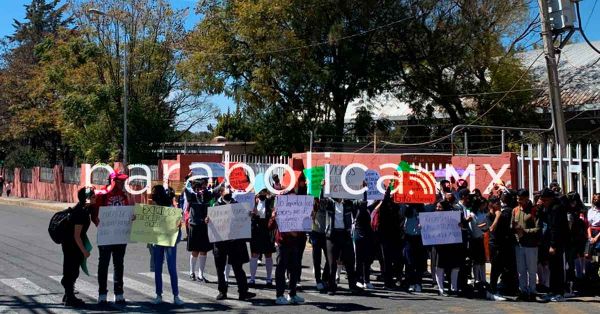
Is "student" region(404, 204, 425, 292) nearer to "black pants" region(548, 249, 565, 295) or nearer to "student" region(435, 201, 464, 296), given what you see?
"student" region(435, 201, 464, 296)

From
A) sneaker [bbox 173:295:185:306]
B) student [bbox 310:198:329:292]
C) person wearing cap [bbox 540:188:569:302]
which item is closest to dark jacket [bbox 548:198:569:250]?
person wearing cap [bbox 540:188:569:302]

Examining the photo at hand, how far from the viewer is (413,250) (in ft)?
37.3

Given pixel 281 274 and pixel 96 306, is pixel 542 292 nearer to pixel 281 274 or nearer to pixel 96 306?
pixel 281 274

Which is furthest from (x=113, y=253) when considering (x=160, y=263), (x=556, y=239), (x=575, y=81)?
(x=575, y=81)

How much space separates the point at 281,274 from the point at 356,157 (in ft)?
39.3

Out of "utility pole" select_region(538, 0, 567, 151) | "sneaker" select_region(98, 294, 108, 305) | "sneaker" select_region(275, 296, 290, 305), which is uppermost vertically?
"utility pole" select_region(538, 0, 567, 151)

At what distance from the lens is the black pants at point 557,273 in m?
10.8

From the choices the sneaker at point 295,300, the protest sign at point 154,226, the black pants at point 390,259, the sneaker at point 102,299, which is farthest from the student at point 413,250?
the sneaker at point 102,299

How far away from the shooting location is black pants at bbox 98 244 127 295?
9.33 m

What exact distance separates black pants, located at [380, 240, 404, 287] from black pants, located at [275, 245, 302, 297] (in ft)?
6.10

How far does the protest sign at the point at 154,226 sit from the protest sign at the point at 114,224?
4.1 inches

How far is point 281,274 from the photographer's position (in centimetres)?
995

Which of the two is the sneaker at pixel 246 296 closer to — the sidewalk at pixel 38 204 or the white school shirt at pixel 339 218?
the white school shirt at pixel 339 218

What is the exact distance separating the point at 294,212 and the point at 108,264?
273 centimetres
